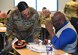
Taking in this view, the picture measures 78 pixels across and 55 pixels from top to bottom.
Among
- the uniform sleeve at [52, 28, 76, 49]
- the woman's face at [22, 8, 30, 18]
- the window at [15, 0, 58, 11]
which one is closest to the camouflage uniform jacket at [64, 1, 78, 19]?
the woman's face at [22, 8, 30, 18]

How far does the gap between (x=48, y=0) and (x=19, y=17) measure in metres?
4.90

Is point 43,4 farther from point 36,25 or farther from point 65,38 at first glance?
point 65,38

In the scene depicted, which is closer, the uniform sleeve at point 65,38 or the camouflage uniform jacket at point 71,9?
the uniform sleeve at point 65,38

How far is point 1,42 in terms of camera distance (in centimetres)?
503

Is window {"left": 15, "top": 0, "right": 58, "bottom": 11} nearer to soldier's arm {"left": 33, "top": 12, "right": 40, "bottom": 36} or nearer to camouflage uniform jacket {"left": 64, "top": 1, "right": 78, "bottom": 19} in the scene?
camouflage uniform jacket {"left": 64, "top": 1, "right": 78, "bottom": 19}

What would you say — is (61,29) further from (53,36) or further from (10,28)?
(10,28)

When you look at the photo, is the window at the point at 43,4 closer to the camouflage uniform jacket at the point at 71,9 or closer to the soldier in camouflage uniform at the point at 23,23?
the camouflage uniform jacket at the point at 71,9

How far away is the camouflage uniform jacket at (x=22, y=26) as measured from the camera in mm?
3354

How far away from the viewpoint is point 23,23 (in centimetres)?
340

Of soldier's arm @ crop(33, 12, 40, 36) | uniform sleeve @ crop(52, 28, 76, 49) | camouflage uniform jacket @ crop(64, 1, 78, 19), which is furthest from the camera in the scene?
camouflage uniform jacket @ crop(64, 1, 78, 19)

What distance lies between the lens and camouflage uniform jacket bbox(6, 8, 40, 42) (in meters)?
3.35

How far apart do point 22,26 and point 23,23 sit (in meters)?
0.05

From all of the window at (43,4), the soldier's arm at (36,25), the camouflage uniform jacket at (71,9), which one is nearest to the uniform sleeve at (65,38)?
the soldier's arm at (36,25)

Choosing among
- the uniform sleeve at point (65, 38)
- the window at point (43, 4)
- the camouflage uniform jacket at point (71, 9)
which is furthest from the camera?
the window at point (43, 4)
